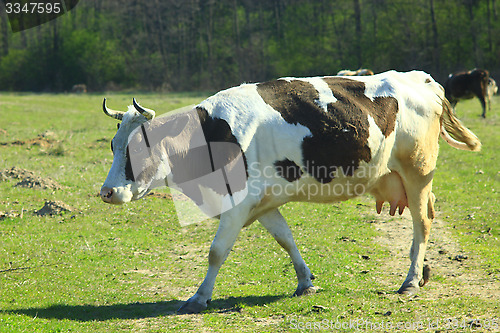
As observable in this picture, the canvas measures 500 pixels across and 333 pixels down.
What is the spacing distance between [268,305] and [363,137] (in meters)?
2.17

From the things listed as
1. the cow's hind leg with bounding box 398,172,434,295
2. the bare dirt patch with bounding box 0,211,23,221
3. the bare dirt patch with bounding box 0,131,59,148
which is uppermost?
the cow's hind leg with bounding box 398,172,434,295

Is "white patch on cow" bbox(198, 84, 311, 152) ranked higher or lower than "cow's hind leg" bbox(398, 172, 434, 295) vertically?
higher

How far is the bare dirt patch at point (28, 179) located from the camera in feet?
40.6

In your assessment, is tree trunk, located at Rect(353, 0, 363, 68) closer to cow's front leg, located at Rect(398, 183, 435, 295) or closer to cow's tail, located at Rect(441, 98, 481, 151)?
cow's tail, located at Rect(441, 98, 481, 151)

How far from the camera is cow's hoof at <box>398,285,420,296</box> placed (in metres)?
6.65

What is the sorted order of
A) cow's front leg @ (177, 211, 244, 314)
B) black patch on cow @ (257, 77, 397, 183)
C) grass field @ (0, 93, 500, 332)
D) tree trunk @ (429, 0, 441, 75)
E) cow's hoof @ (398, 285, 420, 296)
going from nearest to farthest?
grass field @ (0, 93, 500, 332) → cow's front leg @ (177, 211, 244, 314) → black patch on cow @ (257, 77, 397, 183) → cow's hoof @ (398, 285, 420, 296) → tree trunk @ (429, 0, 441, 75)

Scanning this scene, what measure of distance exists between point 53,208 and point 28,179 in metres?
2.32

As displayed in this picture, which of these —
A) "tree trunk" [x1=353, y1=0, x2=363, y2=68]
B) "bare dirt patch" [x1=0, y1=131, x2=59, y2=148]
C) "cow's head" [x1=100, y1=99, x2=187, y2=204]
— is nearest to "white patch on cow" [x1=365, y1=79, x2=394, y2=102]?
"cow's head" [x1=100, y1=99, x2=187, y2=204]

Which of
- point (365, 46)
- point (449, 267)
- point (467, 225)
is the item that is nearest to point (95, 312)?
point (449, 267)

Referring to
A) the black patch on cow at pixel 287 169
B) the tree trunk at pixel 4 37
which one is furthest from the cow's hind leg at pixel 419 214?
the tree trunk at pixel 4 37

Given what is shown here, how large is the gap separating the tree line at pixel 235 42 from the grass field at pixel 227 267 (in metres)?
38.8

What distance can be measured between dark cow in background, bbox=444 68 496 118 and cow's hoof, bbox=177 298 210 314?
22.7 m

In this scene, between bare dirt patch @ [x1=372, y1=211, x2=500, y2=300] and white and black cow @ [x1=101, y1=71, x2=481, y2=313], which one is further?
bare dirt patch @ [x1=372, y1=211, x2=500, y2=300]

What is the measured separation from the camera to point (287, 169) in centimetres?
633
